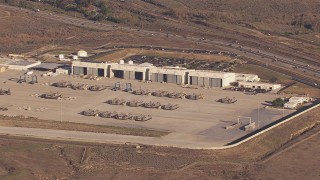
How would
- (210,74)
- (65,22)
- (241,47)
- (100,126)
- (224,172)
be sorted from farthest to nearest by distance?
1. (65,22)
2. (241,47)
3. (210,74)
4. (100,126)
5. (224,172)

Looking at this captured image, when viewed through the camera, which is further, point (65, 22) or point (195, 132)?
point (65, 22)

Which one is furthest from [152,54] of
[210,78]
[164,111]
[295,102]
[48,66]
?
[295,102]

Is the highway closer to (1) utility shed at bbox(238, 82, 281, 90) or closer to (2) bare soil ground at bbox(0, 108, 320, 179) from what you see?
(1) utility shed at bbox(238, 82, 281, 90)

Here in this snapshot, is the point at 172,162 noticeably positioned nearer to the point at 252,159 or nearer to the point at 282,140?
the point at 252,159

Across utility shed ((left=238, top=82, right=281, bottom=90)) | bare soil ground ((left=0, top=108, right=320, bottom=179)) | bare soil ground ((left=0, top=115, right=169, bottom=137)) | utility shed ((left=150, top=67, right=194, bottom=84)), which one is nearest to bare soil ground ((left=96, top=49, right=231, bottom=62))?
utility shed ((left=150, top=67, right=194, bottom=84))

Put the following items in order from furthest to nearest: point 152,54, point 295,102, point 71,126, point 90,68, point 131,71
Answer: point 152,54, point 90,68, point 131,71, point 295,102, point 71,126

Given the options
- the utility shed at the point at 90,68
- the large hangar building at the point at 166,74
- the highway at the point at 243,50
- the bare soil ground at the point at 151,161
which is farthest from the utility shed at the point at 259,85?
the bare soil ground at the point at 151,161

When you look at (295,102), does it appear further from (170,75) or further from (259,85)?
(170,75)

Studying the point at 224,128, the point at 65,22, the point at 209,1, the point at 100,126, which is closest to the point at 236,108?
Answer: the point at 224,128
